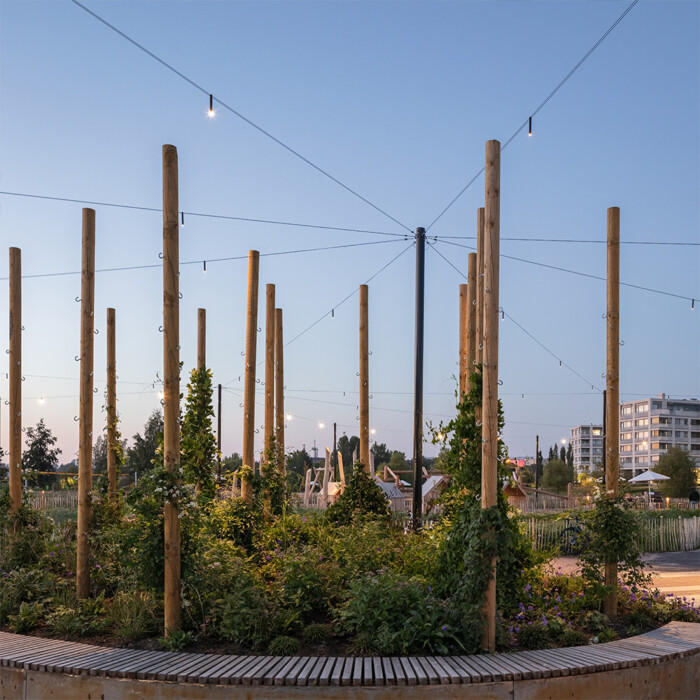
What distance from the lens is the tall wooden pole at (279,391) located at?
14156 millimetres

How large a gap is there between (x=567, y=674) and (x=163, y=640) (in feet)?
12.4

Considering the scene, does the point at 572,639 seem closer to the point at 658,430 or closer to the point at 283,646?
the point at 283,646

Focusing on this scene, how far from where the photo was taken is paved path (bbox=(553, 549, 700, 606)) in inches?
502

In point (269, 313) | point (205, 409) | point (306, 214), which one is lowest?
point (205, 409)

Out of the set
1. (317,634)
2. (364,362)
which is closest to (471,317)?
(364,362)

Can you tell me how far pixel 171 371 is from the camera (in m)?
7.60

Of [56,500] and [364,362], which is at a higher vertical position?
[364,362]

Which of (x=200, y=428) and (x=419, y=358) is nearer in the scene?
(x=200, y=428)

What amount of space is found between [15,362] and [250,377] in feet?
12.1

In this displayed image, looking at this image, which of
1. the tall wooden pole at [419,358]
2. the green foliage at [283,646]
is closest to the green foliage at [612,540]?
the green foliage at [283,646]

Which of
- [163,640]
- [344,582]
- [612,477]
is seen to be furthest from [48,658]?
[612,477]

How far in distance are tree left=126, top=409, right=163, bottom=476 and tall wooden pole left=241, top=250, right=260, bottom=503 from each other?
27.1 meters

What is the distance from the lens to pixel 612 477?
29.4ft

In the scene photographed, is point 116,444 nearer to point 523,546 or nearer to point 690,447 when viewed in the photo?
point 523,546
